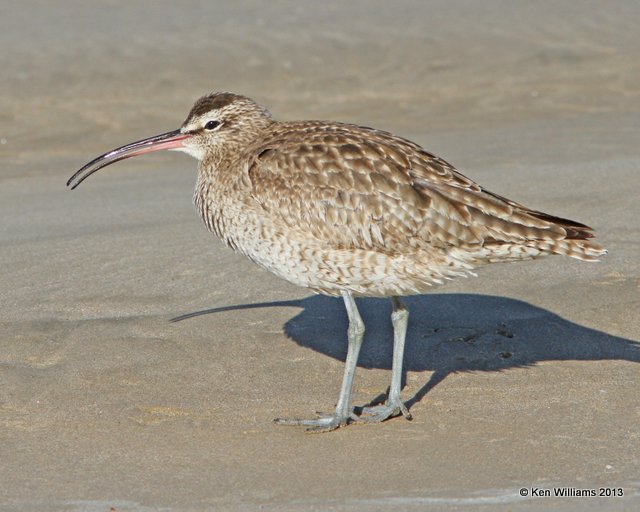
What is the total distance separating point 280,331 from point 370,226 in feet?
4.92

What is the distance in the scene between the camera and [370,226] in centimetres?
662

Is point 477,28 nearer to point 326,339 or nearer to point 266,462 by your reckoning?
point 326,339

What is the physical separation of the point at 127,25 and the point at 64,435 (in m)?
11.9

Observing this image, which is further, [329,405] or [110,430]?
[329,405]

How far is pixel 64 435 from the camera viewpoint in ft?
21.0

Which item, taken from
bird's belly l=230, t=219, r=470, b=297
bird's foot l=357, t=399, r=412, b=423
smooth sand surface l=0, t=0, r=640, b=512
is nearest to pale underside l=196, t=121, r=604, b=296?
bird's belly l=230, t=219, r=470, b=297

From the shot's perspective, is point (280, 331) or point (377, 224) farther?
point (280, 331)

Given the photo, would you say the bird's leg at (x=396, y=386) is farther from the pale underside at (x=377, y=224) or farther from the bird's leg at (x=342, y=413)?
the pale underside at (x=377, y=224)

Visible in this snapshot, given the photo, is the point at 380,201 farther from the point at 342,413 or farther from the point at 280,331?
the point at 280,331

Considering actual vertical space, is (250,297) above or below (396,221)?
below

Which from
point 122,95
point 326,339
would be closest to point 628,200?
point 326,339

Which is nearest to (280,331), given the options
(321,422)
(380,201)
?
(321,422)

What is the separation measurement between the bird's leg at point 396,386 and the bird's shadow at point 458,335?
213 millimetres

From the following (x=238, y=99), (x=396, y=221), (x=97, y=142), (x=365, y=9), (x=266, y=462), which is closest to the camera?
Result: (x=266, y=462)
